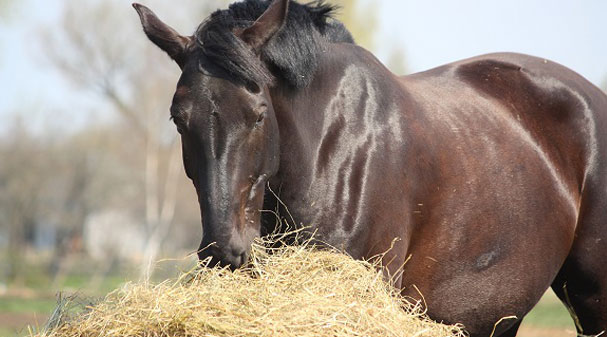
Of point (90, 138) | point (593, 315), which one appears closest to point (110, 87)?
point (90, 138)

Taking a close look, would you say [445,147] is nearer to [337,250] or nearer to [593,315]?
[337,250]

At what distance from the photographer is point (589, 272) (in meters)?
5.30

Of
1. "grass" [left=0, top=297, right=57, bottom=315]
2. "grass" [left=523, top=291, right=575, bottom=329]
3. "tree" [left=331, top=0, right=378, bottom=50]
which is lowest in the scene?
"grass" [left=523, top=291, right=575, bottom=329]

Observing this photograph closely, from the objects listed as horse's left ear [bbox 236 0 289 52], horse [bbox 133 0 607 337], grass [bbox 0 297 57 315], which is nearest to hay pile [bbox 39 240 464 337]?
horse [bbox 133 0 607 337]

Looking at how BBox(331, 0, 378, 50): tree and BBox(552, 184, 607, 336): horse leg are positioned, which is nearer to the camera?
BBox(552, 184, 607, 336): horse leg

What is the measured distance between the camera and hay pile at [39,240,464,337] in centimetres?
290

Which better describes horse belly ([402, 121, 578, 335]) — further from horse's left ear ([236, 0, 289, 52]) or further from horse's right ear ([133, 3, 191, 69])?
horse's right ear ([133, 3, 191, 69])

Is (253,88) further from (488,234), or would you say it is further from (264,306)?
(488,234)

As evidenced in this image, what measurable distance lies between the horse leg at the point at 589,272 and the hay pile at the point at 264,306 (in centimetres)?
220

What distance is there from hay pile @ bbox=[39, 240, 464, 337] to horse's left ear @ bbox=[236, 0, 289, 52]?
39.7 inches

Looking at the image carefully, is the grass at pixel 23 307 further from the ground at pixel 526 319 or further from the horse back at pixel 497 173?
the horse back at pixel 497 173

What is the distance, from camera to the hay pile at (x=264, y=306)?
290cm

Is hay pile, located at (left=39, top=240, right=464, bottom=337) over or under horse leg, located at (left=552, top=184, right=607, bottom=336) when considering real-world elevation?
over

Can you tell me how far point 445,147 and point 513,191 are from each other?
2.02 ft
